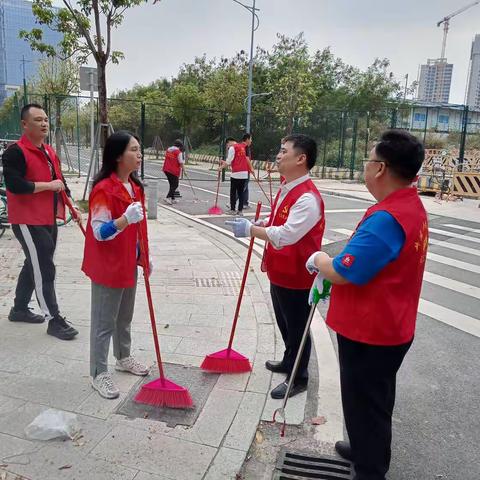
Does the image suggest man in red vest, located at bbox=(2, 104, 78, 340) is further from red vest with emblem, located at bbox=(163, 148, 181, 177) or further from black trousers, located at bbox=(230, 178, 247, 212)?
red vest with emblem, located at bbox=(163, 148, 181, 177)

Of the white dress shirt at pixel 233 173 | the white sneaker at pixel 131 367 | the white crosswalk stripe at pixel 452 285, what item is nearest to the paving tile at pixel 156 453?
the white sneaker at pixel 131 367

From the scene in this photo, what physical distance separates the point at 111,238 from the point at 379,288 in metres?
1.72

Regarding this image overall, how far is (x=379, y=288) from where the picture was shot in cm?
222

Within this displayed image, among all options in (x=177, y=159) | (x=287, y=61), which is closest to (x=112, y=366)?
(x=177, y=159)

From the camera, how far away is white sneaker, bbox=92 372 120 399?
3287mm

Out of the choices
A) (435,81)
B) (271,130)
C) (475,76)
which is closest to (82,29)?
(271,130)

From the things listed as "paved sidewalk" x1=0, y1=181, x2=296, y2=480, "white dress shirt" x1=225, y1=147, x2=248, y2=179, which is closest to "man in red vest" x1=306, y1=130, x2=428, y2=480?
"paved sidewalk" x1=0, y1=181, x2=296, y2=480

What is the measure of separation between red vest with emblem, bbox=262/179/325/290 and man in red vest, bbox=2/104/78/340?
2.02 m

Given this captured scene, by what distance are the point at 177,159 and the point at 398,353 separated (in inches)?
435

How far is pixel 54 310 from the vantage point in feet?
13.9

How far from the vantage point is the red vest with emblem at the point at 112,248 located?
10.2 ft

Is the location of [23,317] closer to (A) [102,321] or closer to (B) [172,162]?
(A) [102,321]

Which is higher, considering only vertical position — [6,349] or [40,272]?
[40,272]

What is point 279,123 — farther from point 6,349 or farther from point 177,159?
point 6,349
